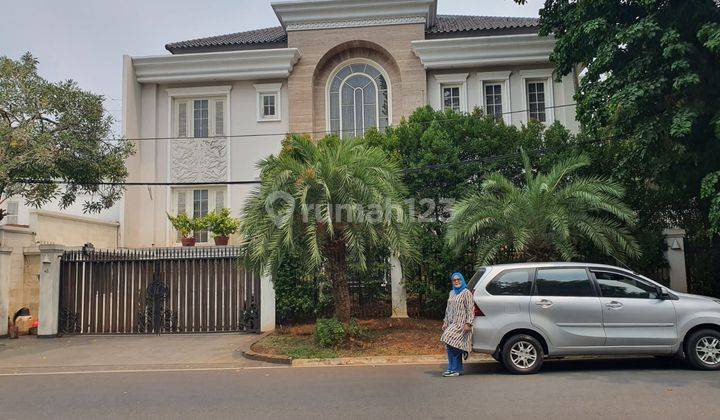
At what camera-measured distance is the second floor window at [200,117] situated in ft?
68.1

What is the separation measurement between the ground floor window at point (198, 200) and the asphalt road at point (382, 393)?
10894 mm

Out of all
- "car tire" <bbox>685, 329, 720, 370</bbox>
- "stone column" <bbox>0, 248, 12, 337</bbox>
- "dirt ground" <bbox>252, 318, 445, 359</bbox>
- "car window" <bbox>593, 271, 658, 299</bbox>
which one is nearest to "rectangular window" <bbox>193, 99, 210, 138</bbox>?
"stone column" <bbox>0, 248, 12, 337</bbox>

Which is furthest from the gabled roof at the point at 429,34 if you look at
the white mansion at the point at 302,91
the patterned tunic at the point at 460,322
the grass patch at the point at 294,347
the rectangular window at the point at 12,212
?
the patterned tunic at the point at 460,322

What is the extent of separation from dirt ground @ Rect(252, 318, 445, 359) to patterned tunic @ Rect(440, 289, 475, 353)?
226 cm

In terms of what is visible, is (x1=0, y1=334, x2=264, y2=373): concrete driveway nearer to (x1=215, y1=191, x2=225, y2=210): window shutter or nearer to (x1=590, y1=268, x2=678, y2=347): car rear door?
(x1=590, y1=268, x2=678, y2=347): car rear door

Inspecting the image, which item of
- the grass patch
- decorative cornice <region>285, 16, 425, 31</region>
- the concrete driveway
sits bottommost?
the concrete driveway

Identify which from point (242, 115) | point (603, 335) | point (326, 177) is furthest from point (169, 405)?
point (242, 115)

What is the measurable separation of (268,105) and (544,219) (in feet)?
38.8

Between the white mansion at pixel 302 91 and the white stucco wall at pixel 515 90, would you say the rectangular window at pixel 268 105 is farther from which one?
the white stucco wall at pixel 515 90

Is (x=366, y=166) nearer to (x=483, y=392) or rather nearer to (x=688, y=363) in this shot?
(x=483, y=392)

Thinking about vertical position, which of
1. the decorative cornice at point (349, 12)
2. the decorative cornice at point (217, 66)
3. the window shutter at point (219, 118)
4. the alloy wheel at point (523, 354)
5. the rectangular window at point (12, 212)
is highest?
the decorative cornice at point (349, 12)

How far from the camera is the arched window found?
801 inches

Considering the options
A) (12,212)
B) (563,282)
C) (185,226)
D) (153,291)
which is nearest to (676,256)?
(563,282)

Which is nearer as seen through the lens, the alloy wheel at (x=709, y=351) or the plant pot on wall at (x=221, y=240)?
the alloy wheel at (x=709, y=351)
